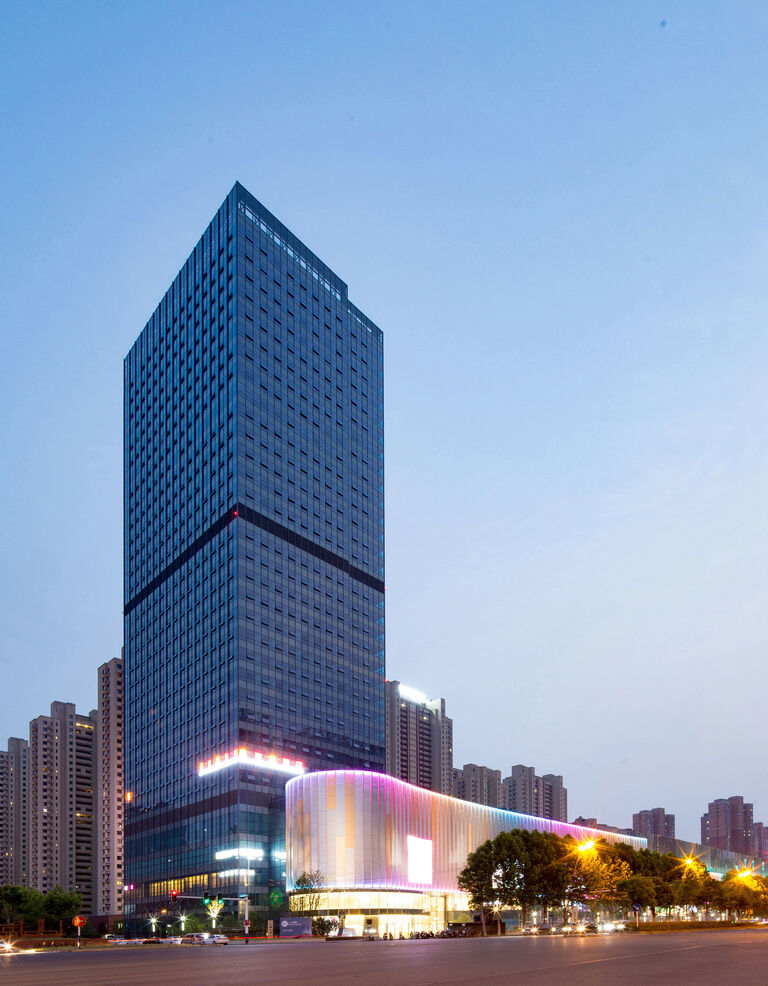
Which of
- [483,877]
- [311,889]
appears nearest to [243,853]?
[311,889]

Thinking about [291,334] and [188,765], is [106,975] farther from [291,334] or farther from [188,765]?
[291,334]

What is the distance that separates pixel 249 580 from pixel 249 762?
2906cm

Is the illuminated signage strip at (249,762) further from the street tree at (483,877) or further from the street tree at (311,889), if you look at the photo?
the street tree at (483,877)

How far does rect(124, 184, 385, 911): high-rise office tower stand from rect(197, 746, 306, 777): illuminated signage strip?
0.35m

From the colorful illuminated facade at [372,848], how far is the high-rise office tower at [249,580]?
59.8ft

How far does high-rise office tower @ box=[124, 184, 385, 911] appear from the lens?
6102 inches

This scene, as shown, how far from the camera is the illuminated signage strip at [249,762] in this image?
492ft

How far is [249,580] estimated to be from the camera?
160 meters


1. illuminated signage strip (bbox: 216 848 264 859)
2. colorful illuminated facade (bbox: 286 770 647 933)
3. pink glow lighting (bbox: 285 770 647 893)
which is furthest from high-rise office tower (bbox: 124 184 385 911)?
colorful illuminated facade (bbox: 286 770 647 933)

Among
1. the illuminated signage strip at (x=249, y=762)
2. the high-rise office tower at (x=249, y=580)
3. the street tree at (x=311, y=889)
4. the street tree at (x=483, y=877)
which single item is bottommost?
the street tree at (x=311, y=889)

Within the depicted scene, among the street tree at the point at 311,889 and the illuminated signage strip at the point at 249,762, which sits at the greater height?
the illuminated signage strip at the point at 249,762

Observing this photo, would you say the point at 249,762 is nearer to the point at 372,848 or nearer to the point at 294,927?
the point at 372,848

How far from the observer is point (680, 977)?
32.2m

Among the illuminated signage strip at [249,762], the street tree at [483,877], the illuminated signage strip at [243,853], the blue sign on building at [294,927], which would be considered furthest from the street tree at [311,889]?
the illuminated signage strip at [249,762]
